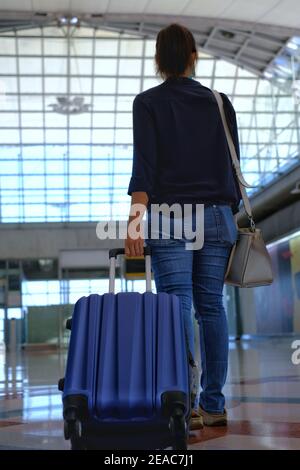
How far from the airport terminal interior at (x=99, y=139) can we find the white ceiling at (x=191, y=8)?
60 millimetres

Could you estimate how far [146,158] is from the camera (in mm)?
3340

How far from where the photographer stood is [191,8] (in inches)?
961

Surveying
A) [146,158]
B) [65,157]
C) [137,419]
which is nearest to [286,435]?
[137,419]

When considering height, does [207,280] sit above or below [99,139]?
below

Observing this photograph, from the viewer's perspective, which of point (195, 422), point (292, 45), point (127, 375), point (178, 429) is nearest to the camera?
point (178, 429)

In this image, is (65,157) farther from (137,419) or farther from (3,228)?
(137,419)

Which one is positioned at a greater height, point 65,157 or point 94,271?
point 65,157

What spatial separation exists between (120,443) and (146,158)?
1.44m

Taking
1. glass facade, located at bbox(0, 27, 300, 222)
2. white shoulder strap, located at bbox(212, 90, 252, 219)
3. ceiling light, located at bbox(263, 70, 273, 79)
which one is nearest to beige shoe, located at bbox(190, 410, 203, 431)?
white shoulder strap, located at bbox(212, 90, 252, 219)

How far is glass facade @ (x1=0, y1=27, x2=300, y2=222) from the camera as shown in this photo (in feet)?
113

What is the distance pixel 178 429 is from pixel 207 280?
3.97 feet

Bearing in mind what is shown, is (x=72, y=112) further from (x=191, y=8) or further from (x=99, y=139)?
(x=191, y=8)

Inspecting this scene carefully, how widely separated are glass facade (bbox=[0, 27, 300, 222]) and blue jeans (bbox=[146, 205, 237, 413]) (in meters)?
29.7

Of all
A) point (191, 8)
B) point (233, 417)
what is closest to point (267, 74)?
point (191, 8)
